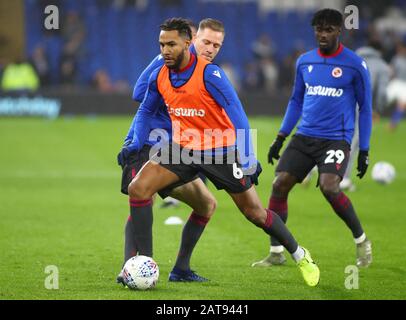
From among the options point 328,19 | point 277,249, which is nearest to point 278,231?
point 277,249

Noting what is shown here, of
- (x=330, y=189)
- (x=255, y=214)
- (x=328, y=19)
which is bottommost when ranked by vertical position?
(x=255, y=214)

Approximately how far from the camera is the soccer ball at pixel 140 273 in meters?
7.69

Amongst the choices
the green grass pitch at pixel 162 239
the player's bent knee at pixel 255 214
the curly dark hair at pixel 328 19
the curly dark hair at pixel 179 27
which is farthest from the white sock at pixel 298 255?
the curly dark hair at pixel 328 19

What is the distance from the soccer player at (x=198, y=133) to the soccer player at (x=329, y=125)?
1.16 m

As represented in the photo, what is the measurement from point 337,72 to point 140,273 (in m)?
2.82

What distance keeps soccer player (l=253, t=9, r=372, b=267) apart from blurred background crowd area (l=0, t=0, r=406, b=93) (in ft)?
66.3

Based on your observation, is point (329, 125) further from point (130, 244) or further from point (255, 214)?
point (130, 244)

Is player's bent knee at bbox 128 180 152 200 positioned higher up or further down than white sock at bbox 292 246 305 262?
higher up

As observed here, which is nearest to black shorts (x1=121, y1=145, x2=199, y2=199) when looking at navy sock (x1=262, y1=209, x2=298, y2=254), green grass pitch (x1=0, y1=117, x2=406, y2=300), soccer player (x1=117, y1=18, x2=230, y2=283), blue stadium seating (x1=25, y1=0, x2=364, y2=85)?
soccer player (x1=117, y1=18, x2=230, y2=283)

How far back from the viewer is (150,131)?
8.41 metres

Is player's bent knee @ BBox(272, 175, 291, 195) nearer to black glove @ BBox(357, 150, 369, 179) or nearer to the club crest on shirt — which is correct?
black glove @ BBox(357, 150, 369, 179)

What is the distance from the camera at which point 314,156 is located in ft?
30.1

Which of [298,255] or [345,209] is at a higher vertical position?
[345,209]

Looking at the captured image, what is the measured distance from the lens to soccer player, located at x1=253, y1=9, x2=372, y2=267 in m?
9.00
